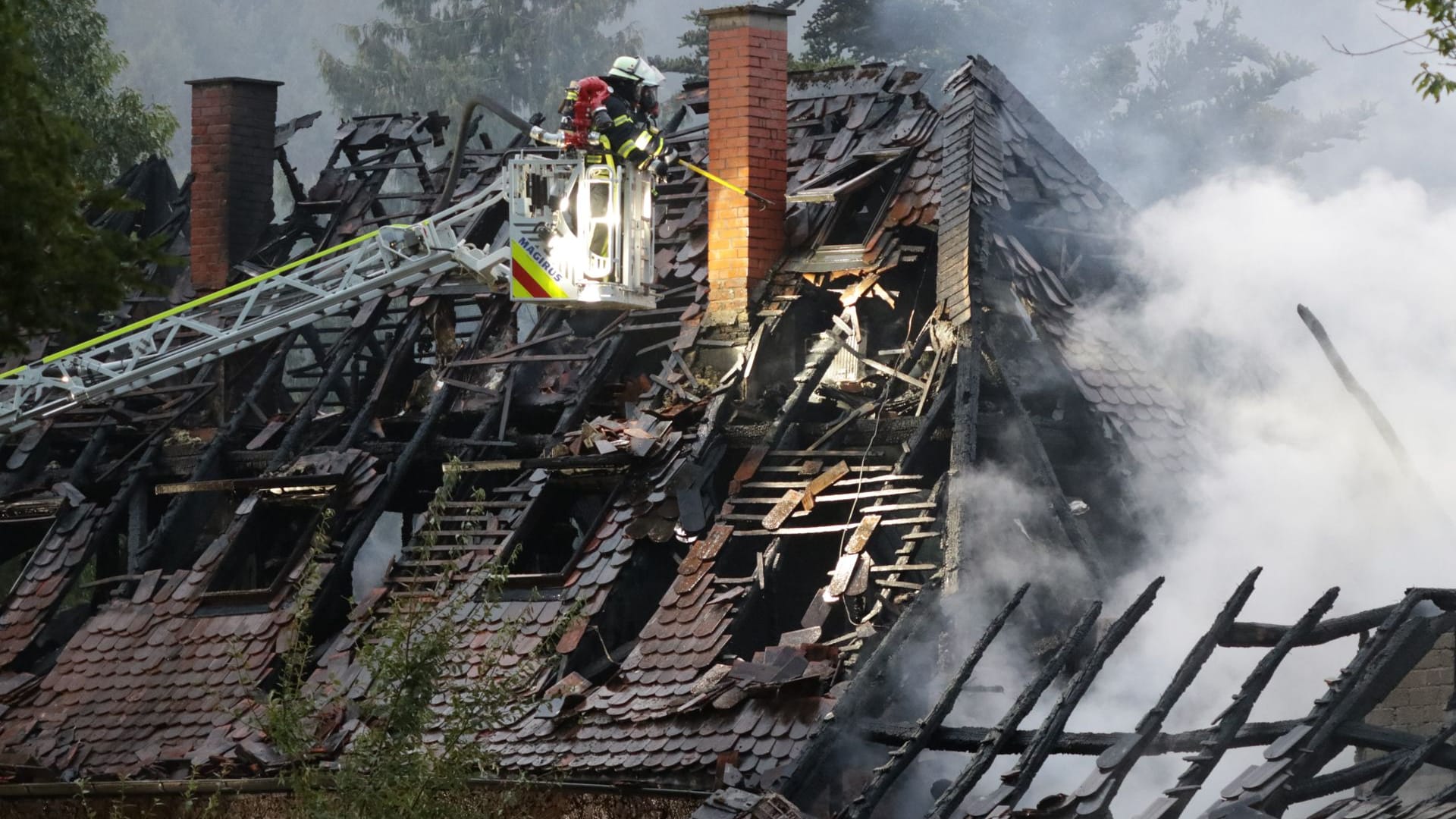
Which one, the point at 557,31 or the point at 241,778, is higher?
the point at 557,31

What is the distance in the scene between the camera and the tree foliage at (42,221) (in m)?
10.8

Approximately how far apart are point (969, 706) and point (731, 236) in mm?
6019

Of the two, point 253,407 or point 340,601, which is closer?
point 340,601

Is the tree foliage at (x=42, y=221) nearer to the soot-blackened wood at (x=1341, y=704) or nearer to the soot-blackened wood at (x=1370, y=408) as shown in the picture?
the soot-blackened wood at (x=1341, y=704)

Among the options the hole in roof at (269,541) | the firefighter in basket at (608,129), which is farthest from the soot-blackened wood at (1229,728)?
the hole in roof at (269,541)

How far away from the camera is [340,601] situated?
1975cm

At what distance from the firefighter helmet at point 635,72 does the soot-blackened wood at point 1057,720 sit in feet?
24.3

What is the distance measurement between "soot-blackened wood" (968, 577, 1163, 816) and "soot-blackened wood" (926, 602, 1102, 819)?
138 mm

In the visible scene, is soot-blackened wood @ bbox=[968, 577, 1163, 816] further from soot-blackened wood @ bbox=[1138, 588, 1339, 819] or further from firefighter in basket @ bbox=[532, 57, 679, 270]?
firefighter in basket @ bbox=[532, 57, 679, 270]

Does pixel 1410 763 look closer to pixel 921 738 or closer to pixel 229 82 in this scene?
pixel 921 738

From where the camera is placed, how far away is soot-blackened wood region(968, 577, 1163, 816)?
13.3 metres

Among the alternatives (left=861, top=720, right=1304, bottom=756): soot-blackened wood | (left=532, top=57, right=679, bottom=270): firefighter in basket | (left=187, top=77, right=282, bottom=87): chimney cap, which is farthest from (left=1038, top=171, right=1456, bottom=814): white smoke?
(left=187, top=77, right=282, bottom=87): chimney cap

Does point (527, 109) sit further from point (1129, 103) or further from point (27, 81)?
point (27, 81)

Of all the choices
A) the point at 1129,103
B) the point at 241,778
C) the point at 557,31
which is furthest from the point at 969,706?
the point at 557,31
